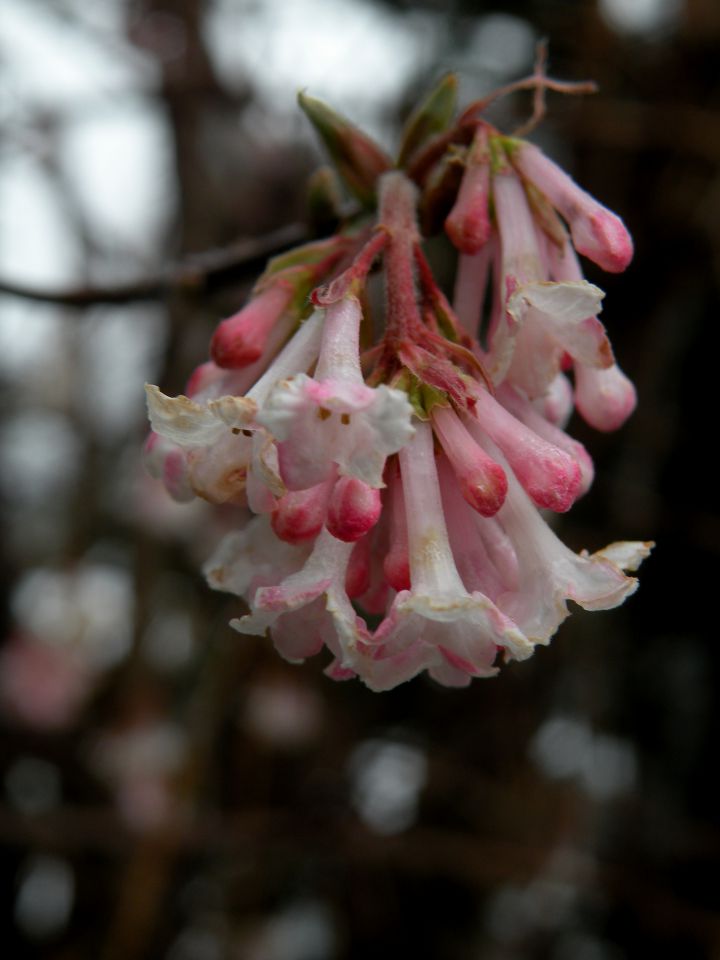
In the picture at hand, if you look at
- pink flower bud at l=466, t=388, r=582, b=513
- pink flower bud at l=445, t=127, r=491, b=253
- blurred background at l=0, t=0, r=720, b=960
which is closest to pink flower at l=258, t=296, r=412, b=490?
pink flower bud at l=466, t=388, r=582, b=513

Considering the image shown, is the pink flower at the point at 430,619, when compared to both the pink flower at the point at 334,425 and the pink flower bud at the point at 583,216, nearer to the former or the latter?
the pink flower at the point at 334,425

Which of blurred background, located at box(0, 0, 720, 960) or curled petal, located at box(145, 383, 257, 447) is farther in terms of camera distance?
blurred background, located at box(0, 0, 720, 960)

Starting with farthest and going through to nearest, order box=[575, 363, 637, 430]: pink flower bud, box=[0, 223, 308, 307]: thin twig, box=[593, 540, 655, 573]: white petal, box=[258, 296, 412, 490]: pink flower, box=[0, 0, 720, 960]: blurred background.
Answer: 1. box=[0, 0, 720, 960]: blurred background
2. box=[0, 223, 308, 307]: thin twig
3. box=[575, 363, 637, 430]: pink flower bud
4. box=[593, 540, 655, 573]: white petal
5. box=[258, 296, 412, 490]: pink flower

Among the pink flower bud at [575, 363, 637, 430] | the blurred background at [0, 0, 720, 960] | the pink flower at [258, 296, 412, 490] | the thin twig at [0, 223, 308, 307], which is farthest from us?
the blurred background at [0, 0, 720, 960]

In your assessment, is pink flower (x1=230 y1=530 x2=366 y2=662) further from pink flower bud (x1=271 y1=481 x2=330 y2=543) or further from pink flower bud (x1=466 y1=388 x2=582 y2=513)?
pink flower bud (x1=466 y1=388 x2=582 y2=513)

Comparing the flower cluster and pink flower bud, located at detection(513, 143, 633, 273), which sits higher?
pink flower bud, located at detection(513, 143, 633, 273)

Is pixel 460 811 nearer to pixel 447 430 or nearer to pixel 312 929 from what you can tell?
pixel 312 929

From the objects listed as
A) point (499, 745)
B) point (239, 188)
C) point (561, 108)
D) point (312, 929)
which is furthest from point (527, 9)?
point (312, 929)
